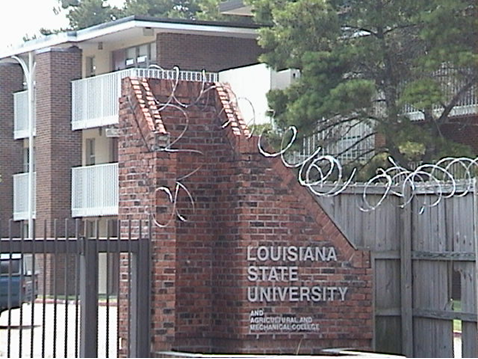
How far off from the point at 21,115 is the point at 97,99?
524 centimetres

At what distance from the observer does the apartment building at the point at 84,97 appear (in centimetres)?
3741

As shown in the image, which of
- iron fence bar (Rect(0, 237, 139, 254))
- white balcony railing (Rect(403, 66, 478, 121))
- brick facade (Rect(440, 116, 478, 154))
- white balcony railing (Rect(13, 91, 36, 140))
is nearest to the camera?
iron fence bar (Rect(0, 237, 139, 254))

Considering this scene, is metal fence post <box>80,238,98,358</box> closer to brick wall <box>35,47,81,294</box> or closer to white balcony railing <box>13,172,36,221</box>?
brick wall <box>35,47,81,294</box>

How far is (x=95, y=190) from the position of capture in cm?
3778

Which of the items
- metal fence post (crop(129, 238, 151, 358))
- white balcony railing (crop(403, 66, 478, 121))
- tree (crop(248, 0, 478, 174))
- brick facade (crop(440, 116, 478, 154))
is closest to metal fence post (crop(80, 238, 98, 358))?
metal fence post (crop(129, 238, 151, 358))

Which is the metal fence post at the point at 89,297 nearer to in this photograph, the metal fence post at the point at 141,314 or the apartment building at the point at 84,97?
the metal fence post at the point at 141,314

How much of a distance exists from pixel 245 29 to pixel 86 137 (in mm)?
6989

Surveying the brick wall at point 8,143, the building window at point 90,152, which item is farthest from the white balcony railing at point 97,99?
the brick wall at point 8,143

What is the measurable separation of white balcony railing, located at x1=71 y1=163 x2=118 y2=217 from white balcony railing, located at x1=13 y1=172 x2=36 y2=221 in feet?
9.57

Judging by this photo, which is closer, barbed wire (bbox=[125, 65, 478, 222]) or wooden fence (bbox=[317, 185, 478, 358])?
barbed wire (bbox=[125, 65, 478, 222])

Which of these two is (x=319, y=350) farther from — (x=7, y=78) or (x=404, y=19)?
(x=7, y=78)

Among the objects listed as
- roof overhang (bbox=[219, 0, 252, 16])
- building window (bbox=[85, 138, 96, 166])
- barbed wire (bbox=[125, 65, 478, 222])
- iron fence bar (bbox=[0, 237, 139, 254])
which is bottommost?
iron fence bar (bbox=[0, 237, 139, 254])

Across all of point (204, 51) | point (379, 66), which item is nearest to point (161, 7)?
point (204, 51)

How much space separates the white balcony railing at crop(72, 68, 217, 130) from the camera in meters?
36.8
